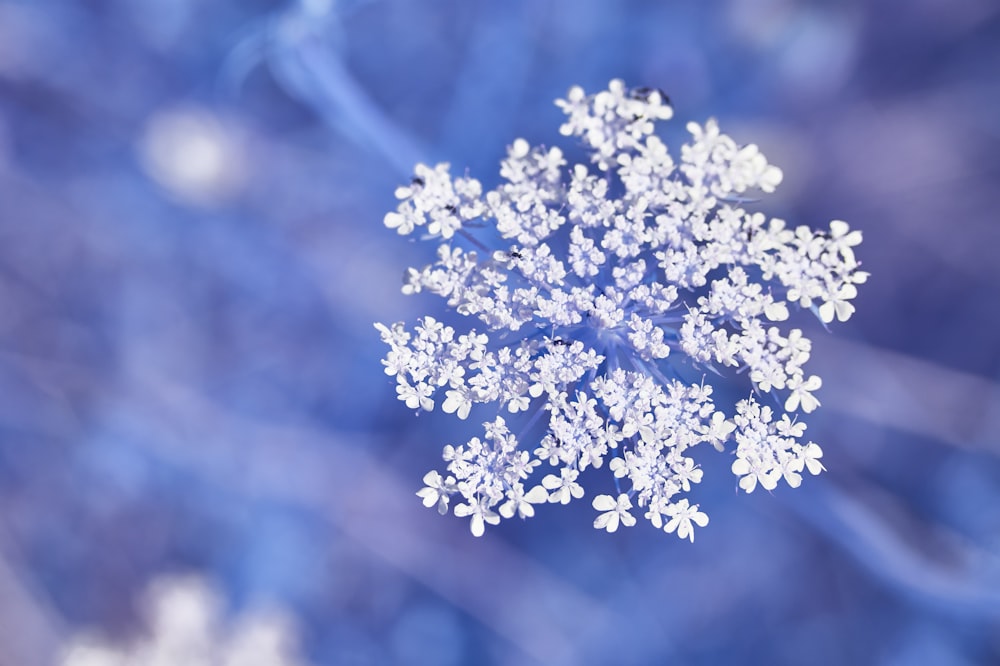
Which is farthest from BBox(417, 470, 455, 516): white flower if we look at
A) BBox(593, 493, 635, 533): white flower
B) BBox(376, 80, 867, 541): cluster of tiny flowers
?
BBox(593, 493, 635, 533): white flower

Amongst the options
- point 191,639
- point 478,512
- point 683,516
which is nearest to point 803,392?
point 683,516

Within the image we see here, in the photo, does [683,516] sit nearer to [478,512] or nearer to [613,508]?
[613,508]

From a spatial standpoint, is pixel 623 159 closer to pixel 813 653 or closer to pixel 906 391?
pixel 906 391

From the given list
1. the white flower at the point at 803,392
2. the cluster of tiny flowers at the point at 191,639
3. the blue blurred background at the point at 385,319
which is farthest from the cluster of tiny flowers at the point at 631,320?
the cluster of tiny flowers at the point at 191,639

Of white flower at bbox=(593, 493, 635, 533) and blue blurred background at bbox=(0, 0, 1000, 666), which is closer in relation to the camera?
white flower at bbox=(593, 493, 635, 533)

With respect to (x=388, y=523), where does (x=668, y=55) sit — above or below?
above

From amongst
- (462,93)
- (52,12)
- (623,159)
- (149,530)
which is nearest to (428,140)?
(462,93)

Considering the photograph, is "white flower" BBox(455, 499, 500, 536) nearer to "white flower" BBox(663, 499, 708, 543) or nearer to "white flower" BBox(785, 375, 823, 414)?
"white flower" BBox(663, 499, 708, 543)
